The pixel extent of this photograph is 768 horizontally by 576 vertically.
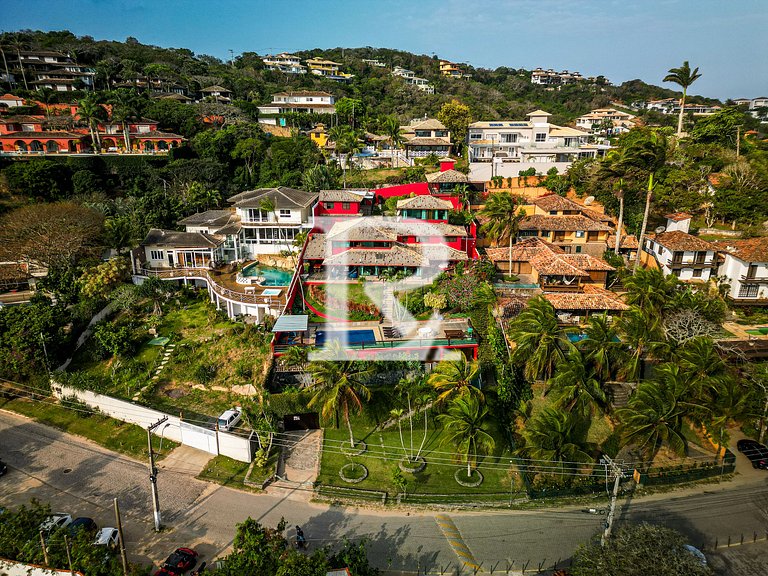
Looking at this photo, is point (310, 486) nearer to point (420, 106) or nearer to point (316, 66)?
point (420, 106)

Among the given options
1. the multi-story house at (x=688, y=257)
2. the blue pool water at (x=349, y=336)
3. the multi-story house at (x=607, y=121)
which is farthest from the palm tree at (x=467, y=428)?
the multi-story house at (x=607, y=121)

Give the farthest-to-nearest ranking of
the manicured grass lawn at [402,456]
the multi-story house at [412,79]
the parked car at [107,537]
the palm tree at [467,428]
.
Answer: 1. the multi-story house at [412,79]
2. the manicured grass lawn at [402,456]
3. the palm tree at [467,428]
4. the parked car at [107,537]

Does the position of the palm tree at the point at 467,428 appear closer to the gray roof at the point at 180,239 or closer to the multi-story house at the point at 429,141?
the gray roof at the point at 180,239

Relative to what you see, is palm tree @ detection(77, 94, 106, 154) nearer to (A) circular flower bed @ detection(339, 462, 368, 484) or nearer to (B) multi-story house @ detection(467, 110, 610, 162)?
(B) multi-story house @ detection(467, 110, 610, 162)

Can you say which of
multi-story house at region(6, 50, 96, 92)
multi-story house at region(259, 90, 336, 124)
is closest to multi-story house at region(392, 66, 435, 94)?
multi-story house at region(259, 90, 336, 124)

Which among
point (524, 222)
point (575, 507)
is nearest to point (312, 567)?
point (575, 507)

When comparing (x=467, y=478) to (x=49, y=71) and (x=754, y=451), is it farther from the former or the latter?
(x=49, y=71)

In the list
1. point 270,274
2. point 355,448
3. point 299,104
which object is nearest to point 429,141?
point 270,274
